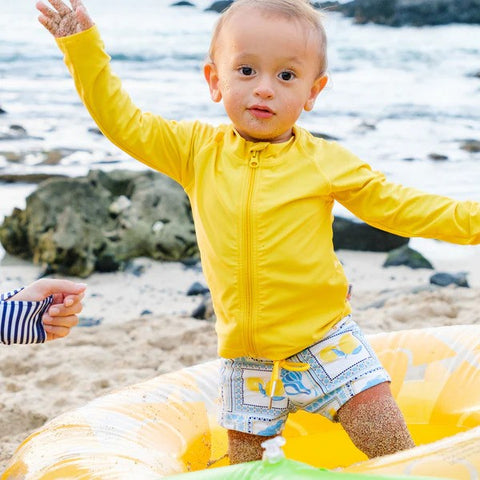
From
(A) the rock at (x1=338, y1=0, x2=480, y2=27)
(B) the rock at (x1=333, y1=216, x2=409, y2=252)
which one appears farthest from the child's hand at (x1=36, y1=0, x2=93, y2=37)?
(A) the rock at (x1=338, y1=0, x2=480, y2=27)

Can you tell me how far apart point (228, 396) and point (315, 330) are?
353 millimetres

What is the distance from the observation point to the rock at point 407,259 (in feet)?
19.4

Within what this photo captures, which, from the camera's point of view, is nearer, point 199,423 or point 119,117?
point 119,117

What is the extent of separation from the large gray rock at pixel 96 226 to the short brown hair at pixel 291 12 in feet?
10.8

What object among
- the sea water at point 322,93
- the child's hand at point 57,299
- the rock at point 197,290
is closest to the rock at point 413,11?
the sea water at point 322,93

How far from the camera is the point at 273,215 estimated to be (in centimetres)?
254

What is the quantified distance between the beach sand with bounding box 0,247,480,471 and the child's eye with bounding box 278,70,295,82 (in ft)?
5.84

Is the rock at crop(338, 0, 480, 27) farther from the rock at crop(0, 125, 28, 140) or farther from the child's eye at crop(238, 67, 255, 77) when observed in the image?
the child's eye at crop(238, 67, 255, 77)

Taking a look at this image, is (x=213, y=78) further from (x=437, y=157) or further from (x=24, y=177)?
(x=437, y=157)

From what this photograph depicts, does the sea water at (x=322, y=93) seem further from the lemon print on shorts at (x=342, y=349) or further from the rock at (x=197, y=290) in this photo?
the rock at (x=197, y=290)

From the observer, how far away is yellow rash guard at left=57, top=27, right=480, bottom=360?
8.35 ft

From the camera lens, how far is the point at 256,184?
2.57m

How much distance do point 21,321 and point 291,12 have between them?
114cm

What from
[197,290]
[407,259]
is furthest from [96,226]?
[407,259]
